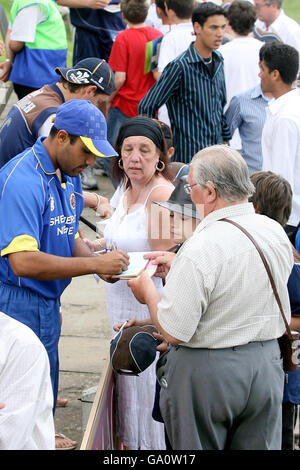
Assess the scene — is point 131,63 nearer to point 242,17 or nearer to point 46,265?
point 242,17

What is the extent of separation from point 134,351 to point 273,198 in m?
1.05

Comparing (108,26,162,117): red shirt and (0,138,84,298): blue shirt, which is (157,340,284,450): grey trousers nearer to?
(0,138,84,298): blue shirt

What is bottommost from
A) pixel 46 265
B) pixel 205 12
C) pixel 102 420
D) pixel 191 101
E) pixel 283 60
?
pixel 102 420

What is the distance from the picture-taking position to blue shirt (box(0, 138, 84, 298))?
3404 millimetres

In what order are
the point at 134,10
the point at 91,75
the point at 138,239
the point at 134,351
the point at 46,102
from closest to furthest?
1. the point at 134,351
2. the point at 138,239
3. the point at 46,102
4. the point at 91,75
5. the point at 134,10

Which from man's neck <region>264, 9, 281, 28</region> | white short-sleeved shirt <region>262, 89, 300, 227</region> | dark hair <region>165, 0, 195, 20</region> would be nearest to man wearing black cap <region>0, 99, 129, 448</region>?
white short-sleeved shirt <region>262, 89, 300, 227</region>

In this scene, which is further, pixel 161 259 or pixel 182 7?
pixel 182 7

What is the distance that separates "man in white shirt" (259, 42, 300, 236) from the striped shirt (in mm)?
774

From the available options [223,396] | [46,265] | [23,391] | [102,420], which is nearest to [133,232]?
[46,265]

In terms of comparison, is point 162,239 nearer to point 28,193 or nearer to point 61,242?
point 61,242

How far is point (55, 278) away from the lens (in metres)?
3.55

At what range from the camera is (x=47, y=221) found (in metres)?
3.61

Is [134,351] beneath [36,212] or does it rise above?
beneath
